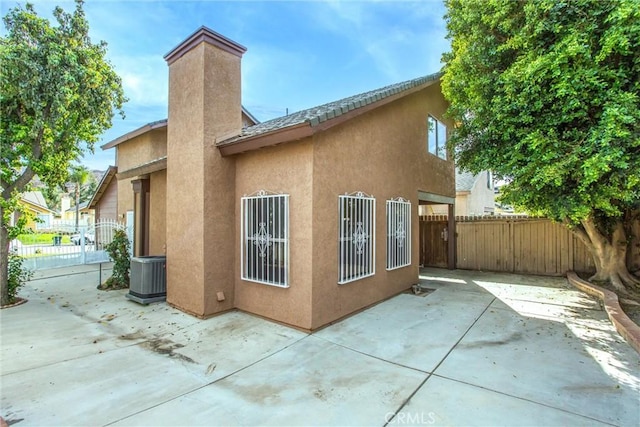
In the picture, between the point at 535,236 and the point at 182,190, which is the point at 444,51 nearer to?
the point at 535,236

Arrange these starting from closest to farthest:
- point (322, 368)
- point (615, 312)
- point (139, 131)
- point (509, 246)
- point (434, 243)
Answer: point (322, 368)
point (615, 312)
point (509, 246)
point (434, 243)
point (139, 131)

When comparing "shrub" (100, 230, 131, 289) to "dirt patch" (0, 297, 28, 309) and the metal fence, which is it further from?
the metal fence

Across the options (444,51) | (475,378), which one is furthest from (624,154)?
(444,51)

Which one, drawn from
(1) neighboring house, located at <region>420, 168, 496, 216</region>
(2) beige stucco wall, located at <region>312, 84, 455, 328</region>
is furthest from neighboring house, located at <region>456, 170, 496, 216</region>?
(2) beige stucco wall, located at <region>312, 84, 455, 328</region>

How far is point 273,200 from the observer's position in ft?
18.4

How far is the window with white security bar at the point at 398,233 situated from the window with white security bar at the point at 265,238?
2961 millimetres

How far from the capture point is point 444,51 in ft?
29.1

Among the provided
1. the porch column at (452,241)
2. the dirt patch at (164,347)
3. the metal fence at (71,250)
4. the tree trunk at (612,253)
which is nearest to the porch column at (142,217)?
the metal fence at (71,250)

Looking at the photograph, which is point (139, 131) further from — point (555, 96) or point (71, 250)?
point (555, 96)

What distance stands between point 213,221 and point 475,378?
16.2ft

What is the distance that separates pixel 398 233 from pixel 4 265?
30.3 ft

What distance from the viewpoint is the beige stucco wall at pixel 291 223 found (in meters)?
5.14

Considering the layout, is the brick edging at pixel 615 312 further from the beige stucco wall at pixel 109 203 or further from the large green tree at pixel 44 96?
the beige stucco wall at pixel 109 203
